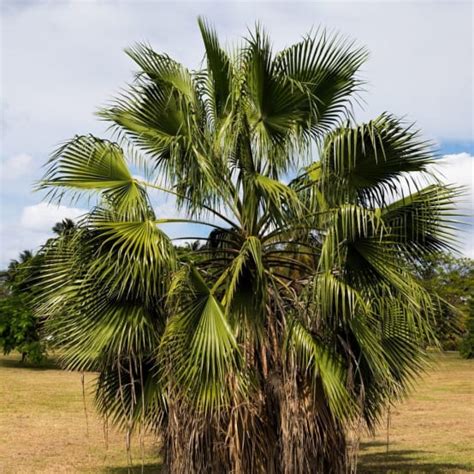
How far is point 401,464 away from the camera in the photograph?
11.9m

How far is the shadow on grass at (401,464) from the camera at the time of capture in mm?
Answer: 11242

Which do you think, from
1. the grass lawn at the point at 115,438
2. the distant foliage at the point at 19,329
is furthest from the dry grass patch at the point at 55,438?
the distant foliage at the point at 19,329

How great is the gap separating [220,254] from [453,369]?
33.2 meters

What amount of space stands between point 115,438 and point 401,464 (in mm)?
6250

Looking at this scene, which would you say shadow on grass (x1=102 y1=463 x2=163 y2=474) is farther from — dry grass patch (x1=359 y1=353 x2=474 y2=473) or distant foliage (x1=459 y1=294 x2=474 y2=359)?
distant foliage (x1=459 y1=294 x2=474 y2=359)

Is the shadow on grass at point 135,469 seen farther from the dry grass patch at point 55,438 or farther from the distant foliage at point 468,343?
the distant foliage at point 468,343

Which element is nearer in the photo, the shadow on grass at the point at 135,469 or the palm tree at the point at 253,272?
the palm tree at the point at 253,272

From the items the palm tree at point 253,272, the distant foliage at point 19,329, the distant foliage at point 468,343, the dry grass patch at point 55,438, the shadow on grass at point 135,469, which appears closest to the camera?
the palm tree at point 253,272

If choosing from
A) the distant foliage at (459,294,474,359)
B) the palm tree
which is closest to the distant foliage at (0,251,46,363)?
the distant foliage at (459,294,474,359)

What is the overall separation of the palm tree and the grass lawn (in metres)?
2.03

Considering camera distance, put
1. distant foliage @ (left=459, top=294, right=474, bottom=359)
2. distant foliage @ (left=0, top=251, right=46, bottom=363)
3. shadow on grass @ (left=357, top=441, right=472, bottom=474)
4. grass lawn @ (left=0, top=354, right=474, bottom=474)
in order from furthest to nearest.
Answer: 1. distant foliage @ (left=459, top=294, right=474, bottom=359)
2. distant foliage @ (left=0, top=251, right=46, bottom=363)
3. grass lawn @ (left=0, top=354, right=474, bottom=474)
4. shadow on grass @ (left=357, top=441, right=472, bottom=474)

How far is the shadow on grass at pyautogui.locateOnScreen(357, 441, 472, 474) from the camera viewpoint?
11.2m

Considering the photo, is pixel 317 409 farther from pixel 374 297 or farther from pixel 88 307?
pixel 88 307

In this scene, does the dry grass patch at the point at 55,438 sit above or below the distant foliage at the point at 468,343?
below
